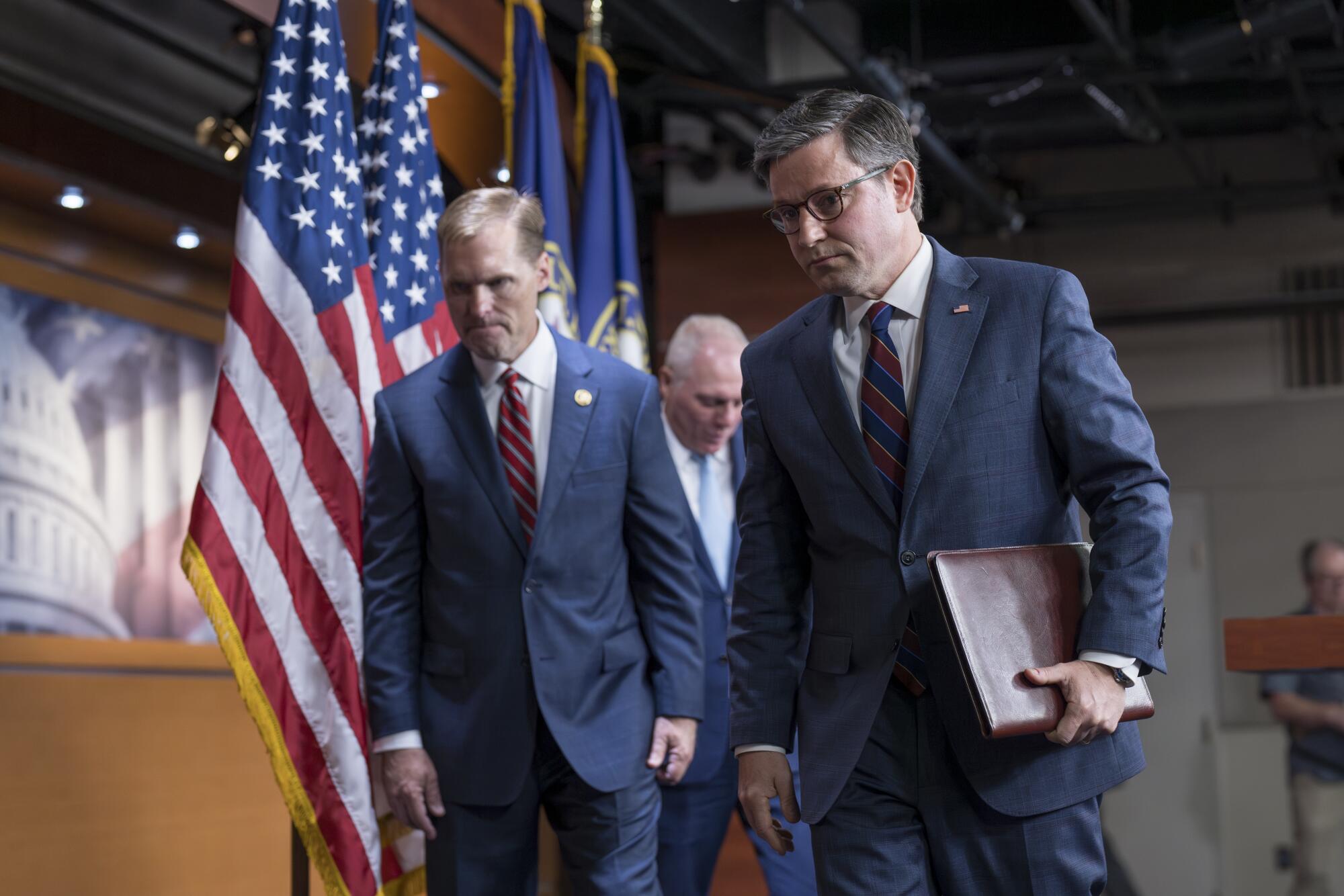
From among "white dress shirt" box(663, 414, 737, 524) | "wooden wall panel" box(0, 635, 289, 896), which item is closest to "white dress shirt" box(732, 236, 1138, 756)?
"white dress shirt" box(663, 414, 737, 524)

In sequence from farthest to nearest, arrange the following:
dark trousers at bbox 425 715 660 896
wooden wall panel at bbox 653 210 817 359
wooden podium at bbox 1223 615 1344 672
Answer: wooden wall panel at bbox 653 210 817 359 → dark trousers at bbox 425 715 660 896 → wooden podium at bbox 1223 615 1344 672

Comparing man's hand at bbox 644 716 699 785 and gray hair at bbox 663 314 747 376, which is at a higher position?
gray hair at bbox 663 314 747 376

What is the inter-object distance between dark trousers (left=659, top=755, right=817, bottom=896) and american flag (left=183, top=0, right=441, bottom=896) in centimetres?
73

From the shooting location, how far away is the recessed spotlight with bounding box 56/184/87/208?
4578 millimetres

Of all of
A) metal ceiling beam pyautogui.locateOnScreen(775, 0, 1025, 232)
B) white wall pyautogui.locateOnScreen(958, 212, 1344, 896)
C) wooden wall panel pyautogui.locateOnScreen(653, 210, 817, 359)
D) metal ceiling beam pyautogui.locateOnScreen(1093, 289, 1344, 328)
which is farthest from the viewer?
white wall pyautogui.locateOnScreen(958, 212, 1344, 896)

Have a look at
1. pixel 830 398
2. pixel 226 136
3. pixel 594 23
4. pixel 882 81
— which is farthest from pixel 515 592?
pixel 882 81

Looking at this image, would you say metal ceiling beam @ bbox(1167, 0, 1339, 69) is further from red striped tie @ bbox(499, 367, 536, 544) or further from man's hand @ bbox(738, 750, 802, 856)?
man's hand @ bbox(738, 750, 802, 856)

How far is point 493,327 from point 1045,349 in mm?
1245

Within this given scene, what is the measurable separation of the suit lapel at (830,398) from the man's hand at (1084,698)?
0.33 metres

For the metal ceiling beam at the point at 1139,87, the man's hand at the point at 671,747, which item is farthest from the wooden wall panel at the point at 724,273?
the man's hand at the point at 671,747

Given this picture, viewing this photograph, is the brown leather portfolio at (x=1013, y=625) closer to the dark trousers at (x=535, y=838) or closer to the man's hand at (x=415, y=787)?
the dark trousers at (x=535, y=838)

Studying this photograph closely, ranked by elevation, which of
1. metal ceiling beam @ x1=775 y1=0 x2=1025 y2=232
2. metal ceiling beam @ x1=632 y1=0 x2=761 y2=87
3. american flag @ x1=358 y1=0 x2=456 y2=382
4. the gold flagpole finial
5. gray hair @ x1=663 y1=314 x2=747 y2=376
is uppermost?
metal ceiling beam @ x1=632 y1=0 x2=761 y2=87

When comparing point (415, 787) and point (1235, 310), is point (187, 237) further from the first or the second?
point (1235, 310)

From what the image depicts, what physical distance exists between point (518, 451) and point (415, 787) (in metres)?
0.69
